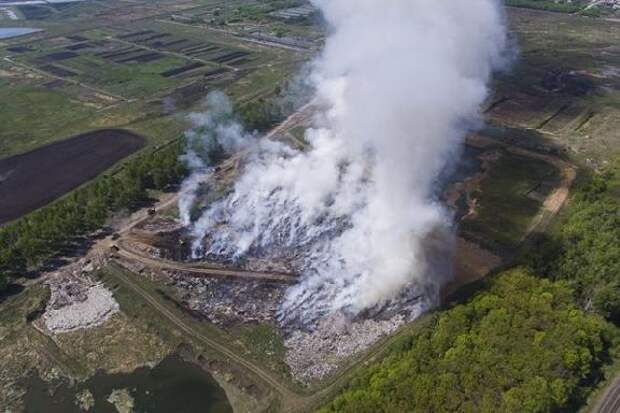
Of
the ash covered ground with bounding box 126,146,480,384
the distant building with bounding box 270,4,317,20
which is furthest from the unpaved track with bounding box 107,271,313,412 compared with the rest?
the distant building with bounding box 270,4,317,20

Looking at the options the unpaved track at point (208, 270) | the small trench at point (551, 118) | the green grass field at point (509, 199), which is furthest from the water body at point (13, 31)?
the small trench at point (551, 118)

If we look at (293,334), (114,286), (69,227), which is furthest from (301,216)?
(69,227)

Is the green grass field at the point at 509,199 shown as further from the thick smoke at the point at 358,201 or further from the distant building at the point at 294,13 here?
the distant building at the point at 294,13

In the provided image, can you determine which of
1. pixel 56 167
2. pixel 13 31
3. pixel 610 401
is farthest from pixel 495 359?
pixel 13 31

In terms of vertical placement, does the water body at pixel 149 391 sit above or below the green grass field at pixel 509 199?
below

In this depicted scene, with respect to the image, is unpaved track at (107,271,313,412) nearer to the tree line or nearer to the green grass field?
the tree line

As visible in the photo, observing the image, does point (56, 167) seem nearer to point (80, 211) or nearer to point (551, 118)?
point (80, 211)
